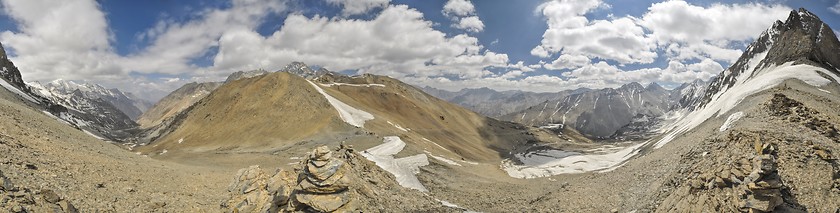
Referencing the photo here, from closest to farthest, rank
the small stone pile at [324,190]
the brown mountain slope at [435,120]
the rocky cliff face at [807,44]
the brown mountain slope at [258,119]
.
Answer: the small stone pile at [324,190]
the brown mountain slope at [258,119]
the rocky cliff face at [807,44]
the brown mountain slope at [435,120]

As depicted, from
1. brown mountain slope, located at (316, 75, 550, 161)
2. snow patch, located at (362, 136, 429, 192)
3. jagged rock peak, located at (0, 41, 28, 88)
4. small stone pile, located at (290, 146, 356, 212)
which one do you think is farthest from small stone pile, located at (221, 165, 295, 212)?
jagged rock peak, located at (0, 41, 28, 88)

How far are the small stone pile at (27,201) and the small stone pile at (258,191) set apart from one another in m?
8.65

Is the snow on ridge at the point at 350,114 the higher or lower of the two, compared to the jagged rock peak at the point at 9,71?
lower

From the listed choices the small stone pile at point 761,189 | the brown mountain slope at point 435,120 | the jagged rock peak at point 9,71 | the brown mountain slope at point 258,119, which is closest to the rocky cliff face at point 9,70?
the jagged rock peak at point 9,71

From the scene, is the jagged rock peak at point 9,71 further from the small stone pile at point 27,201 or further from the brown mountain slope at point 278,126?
the small stone pile at point 27,201

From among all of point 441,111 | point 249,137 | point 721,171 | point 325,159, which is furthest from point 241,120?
point 441,111

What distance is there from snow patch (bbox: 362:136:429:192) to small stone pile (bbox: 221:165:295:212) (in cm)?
1373

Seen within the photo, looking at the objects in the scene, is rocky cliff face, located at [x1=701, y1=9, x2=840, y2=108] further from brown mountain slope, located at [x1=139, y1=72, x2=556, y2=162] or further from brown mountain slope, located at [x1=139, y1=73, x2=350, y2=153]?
brown mountain slope, located at [x1=139, y1=73, x2=350, y2=153]

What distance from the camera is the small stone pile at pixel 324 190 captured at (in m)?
21.0

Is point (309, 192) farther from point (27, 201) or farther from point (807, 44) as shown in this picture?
point (807, 44)

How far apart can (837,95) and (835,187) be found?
62.4 metres

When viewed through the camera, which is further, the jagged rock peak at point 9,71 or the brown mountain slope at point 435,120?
the jagged rock peak at point 9,71

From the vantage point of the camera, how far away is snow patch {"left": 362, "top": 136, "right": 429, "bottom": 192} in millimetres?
40919

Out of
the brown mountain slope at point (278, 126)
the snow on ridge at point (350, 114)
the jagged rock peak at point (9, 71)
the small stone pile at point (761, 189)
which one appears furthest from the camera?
the jagged rock peak at point (9, 71)
